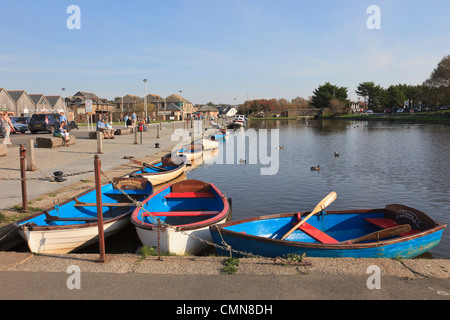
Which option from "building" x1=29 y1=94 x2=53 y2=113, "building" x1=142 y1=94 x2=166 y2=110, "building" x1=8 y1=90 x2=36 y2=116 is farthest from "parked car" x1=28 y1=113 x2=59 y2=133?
"building" x1=142 y1=94 x2=166 y2=110

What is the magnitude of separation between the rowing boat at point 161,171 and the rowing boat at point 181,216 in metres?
4.22

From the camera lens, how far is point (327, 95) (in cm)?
13888

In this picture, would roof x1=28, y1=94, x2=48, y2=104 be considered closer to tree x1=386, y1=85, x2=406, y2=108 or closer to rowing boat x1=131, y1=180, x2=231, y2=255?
rowing boat x1=131, y1=180, x2=231, y2=255

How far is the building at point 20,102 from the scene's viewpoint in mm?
82000

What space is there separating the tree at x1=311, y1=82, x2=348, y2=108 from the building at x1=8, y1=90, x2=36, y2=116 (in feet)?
337

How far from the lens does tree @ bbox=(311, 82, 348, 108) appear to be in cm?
14000

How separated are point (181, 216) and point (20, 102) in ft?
290

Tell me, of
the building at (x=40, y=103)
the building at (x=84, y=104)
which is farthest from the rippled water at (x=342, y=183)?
the building at (x=40, y=103)

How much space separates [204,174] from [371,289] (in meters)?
16.3

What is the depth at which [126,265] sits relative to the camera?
20.5 feet

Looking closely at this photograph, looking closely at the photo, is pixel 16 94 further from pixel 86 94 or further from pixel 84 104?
pixel 86 94

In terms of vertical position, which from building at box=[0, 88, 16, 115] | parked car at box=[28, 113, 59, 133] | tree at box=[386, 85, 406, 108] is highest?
tree at box=[386, 85, 406, 108]
